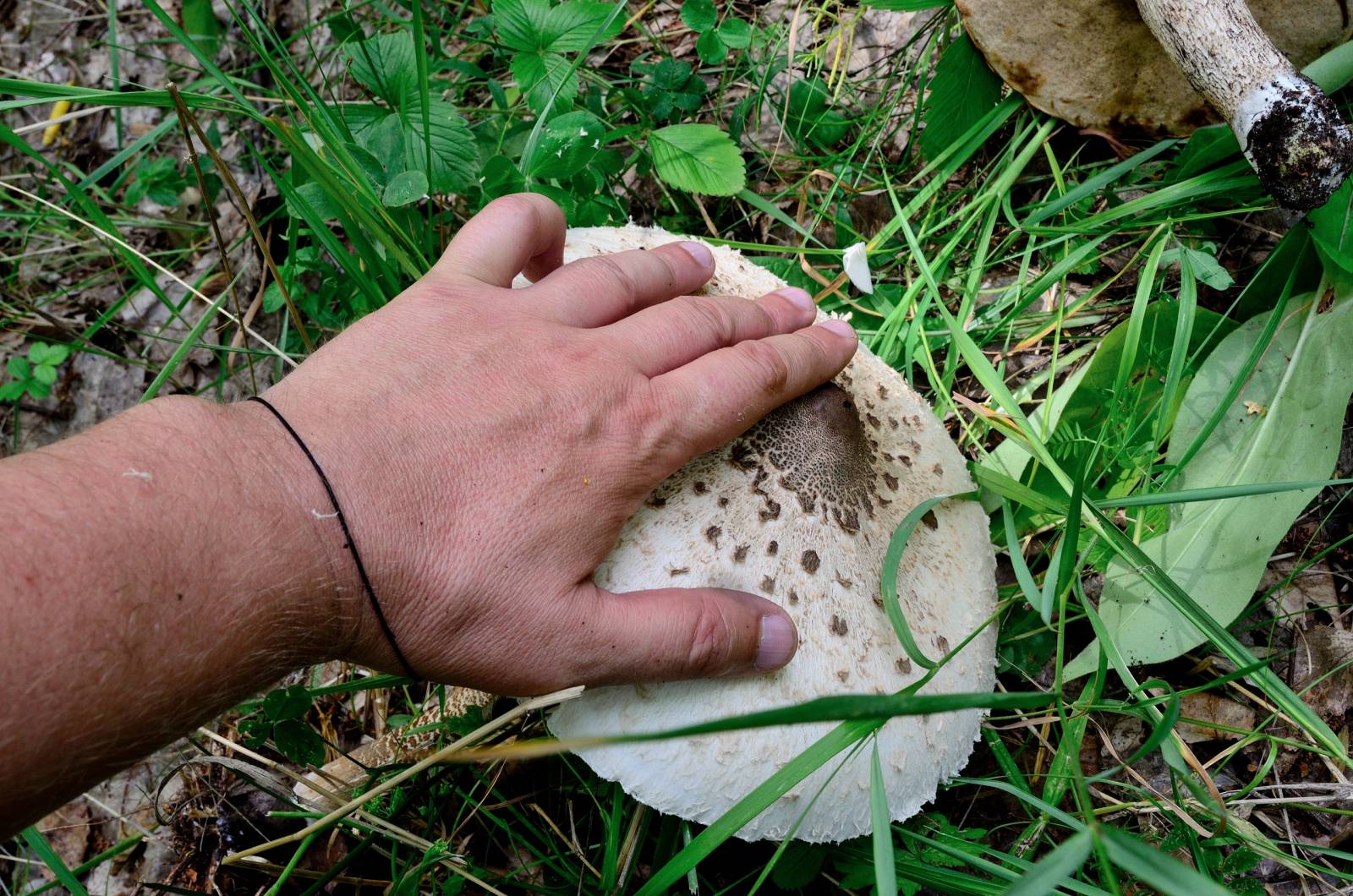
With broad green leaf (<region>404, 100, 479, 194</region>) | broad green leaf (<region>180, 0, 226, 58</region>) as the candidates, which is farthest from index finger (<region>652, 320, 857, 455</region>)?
broad green leaf (<region>180, 0, 226, 58</region>)

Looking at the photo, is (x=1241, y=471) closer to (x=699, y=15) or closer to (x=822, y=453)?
(x=822, y=453)

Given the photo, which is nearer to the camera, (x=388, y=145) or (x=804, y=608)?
(x=804, y=608)

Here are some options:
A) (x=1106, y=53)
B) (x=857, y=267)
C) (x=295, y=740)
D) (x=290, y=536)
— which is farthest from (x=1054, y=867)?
(x=1106, y=53)

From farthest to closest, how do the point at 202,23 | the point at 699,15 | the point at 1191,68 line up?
the point at 202,23 → the point at 699,15 → the point at 1191,68

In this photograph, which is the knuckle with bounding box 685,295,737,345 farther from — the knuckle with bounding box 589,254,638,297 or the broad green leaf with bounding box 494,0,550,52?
the broad green leaf with bounding box 494,0,550,52

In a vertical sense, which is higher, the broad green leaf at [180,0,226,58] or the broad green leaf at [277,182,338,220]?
the broad green leaf at [180,0,226,58]

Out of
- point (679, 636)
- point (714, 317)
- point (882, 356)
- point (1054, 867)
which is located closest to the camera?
point (1054, 867)

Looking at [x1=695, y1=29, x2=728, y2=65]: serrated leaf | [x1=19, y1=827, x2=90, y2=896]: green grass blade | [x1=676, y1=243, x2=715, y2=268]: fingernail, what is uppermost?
[x1=695, y1=29, x2=728, y2=65]: serrated leaf
